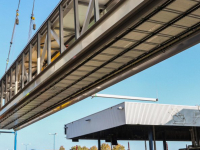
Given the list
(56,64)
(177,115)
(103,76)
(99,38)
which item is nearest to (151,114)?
(177,115)

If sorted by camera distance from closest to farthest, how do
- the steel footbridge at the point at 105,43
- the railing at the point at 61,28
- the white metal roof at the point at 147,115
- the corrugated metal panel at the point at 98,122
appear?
the steel footbridge at the point at 105,43, the railing at the point at 61,28, the white metal roof at the point at 147,115, the corrugated metal panel at the point at 98,122

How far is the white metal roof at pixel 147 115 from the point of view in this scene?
35.1m

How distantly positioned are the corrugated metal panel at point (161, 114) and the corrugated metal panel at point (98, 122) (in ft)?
3.62

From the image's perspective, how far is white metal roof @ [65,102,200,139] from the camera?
115 feet

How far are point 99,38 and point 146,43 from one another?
6.95 ft

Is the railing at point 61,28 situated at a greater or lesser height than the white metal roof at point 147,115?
greater

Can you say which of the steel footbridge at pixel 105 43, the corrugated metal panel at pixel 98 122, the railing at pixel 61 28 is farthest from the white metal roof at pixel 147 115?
the railing at pixel 61 28

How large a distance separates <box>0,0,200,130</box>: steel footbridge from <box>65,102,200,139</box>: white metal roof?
12738 millimetres

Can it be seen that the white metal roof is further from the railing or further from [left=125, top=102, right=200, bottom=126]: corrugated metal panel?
A: the railing

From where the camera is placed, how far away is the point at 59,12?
15977mm

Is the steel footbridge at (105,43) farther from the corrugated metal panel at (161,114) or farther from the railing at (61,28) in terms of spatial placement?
the corrugated metal panel at (161,114)

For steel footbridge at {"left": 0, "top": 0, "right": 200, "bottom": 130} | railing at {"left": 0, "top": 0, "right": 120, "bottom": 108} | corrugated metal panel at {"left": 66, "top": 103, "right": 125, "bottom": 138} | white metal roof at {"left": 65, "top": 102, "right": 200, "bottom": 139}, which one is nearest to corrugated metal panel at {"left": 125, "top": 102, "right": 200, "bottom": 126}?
white metal roof at {"left": 65, "top": 102, "right": 200, "bottom": 139}

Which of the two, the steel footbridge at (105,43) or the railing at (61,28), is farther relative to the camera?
the railing at (61,28)

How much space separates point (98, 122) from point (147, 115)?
7566mm
